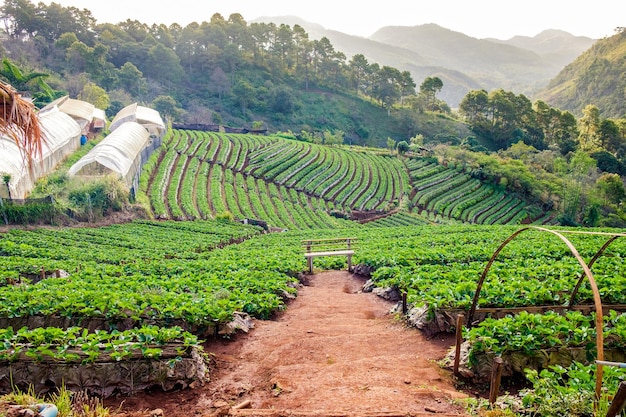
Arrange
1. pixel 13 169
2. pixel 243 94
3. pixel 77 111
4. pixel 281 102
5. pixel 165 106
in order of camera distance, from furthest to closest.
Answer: pixel 281 102
pixel 243 94
pixel 165 106
pixel 77 111
pixel 13 169

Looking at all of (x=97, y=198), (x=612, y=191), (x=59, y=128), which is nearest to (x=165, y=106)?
(x=59, y=128)

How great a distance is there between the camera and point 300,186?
51281mm

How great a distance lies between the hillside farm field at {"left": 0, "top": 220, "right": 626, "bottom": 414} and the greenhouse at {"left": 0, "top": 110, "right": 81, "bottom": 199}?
253 inches

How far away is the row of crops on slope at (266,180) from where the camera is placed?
40906mm

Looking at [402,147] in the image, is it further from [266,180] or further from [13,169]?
[13,169]

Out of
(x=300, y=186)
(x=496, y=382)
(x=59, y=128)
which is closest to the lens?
(x=496, y=382)

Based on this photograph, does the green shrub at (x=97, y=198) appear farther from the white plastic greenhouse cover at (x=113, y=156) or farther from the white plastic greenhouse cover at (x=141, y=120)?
the white plastic greenhouse cover at (x=141, y=120)

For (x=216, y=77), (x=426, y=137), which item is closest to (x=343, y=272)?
(x=426, y=137)

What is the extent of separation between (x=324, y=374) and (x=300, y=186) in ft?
146

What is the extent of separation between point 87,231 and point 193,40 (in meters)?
96.2

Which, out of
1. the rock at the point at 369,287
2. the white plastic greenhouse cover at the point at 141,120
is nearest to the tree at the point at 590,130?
the white plastic greenhouse cover at the point at 141,120

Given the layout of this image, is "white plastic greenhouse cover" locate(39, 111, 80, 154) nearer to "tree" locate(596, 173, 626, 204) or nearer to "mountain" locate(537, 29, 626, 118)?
"tree" locate(596, 173, 626, 204)

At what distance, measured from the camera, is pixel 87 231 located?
26.7 meters

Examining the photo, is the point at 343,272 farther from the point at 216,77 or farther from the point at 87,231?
the point at 216,77
